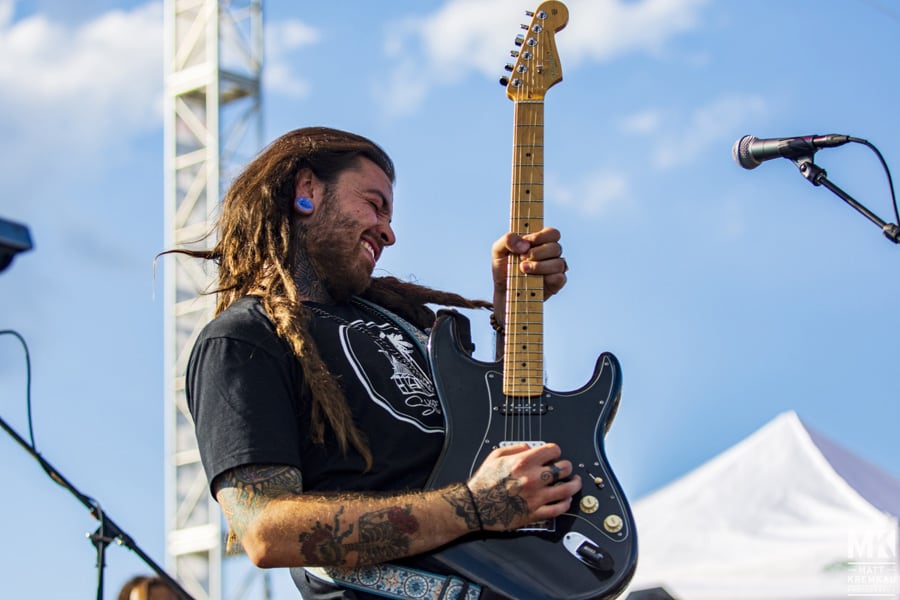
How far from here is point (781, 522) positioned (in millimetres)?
5508

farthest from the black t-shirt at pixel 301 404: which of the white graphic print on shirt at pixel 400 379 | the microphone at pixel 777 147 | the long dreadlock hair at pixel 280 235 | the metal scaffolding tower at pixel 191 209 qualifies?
the metal scaffolding tower at pixel 191 209

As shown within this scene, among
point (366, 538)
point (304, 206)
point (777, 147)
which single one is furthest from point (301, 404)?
point (777, 147)

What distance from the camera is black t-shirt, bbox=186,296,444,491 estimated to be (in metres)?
3.23

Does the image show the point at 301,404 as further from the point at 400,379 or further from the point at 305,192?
the point at 305,192

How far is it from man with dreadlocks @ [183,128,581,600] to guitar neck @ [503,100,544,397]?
2.9 inches

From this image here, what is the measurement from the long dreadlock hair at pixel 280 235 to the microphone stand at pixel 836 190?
1.16m

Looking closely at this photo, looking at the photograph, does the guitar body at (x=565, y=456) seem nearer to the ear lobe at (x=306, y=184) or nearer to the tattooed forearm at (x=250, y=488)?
the tattooed forearm at (x=250, y=488)

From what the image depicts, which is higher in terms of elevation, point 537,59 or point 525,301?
point 537,59

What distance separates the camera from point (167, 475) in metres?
11.8

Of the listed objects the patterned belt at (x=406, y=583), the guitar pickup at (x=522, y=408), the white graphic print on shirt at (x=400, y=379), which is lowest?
the patterned belt at (x=406, y=583)

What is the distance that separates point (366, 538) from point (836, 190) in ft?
6.63

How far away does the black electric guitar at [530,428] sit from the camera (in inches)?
126

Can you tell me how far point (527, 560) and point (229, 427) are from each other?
0.83m

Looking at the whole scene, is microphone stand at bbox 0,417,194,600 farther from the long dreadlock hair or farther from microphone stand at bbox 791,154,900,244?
microphone stand at bbox 791,154,900,244
